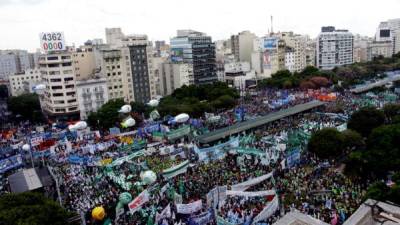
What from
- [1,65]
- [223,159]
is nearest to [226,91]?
[223,159]

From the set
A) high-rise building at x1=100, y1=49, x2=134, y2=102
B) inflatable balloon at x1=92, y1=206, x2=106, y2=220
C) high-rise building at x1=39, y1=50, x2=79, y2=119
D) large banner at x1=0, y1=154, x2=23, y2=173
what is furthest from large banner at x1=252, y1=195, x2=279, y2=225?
high-rise building at x1=100, y1=49, x2=134, y2=102

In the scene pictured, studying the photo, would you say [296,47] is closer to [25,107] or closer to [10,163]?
[25,107]

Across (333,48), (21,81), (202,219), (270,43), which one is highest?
(270,43)

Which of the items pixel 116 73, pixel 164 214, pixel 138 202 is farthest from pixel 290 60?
pixel 164 214

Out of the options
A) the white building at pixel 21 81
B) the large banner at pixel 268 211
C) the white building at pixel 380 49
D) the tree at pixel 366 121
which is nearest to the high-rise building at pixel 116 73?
the white building at pixel 21 81

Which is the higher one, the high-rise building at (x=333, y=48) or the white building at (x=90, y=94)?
the high-rise building at (x=333, y=48)

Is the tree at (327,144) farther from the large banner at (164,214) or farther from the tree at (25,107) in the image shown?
the tree at (25,107)

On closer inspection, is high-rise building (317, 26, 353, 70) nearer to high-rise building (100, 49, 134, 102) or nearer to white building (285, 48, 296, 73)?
white building (285, 48, 296, 73)
